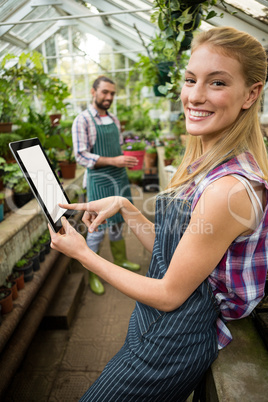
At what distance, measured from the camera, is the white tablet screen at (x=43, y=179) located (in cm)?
116

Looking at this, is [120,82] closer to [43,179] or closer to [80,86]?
[80,86]


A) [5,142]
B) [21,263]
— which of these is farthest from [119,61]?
[21,263]

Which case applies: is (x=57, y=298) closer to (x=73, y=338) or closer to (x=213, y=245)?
(x=73, y=338)

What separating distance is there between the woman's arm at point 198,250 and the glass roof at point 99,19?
1.49 metres

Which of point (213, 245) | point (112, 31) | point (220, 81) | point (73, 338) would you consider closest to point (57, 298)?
point (73, 338)

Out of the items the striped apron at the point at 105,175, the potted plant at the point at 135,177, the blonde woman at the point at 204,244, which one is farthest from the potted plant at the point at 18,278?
the potted plant at the point at 135,177

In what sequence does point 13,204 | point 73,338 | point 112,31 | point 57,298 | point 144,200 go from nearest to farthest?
point 73,338 → point 57,298 → point 13,204 → point 144,200 → point 112,31

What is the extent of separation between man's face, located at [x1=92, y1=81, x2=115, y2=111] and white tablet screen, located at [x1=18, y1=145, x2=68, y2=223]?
1.80 m

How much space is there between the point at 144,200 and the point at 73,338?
316 centimetres

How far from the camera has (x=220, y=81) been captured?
0.90 metres

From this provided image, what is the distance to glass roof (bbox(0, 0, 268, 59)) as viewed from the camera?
2.04m

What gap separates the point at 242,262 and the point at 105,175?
2170 millimetres

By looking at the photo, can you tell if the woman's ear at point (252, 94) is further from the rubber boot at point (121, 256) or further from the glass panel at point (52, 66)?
the glass panel at point (52, 66)

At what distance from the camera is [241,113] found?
971 mm
